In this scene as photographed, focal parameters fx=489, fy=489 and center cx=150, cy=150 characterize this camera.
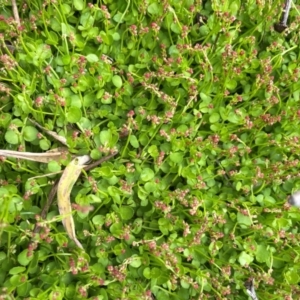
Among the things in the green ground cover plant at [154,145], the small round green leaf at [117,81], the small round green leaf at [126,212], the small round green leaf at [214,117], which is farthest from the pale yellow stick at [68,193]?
the small round green leaf at [214,117]

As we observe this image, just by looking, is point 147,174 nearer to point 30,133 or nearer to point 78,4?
point 30,133

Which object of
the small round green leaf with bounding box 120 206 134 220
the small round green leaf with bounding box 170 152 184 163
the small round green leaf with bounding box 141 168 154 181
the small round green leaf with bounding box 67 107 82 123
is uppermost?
the small round green leaf with bounding box 67 107 82 123

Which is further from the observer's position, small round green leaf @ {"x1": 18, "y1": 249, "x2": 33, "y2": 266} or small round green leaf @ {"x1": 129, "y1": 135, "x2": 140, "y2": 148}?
small round green leaf @ {"x1": 129, "y1": 135, "x2": 140, "y2": 148}

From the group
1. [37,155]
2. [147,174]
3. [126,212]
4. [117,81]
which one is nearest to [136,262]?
[126,212]

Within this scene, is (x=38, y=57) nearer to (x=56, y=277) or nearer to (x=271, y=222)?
(x=56, y=277)

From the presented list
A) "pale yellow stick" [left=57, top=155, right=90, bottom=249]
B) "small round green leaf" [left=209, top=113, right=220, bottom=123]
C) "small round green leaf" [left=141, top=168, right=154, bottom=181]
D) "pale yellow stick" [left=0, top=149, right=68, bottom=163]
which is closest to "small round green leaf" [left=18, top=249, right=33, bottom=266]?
"pale yellow stick" [left=57, top=155, right=90, bottom=249]

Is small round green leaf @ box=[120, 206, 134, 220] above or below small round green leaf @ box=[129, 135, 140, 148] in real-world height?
below

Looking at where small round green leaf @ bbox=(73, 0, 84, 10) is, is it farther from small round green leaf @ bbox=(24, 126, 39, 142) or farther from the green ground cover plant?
small round green leaf @ bbox=(24, 126, 39, 142)
